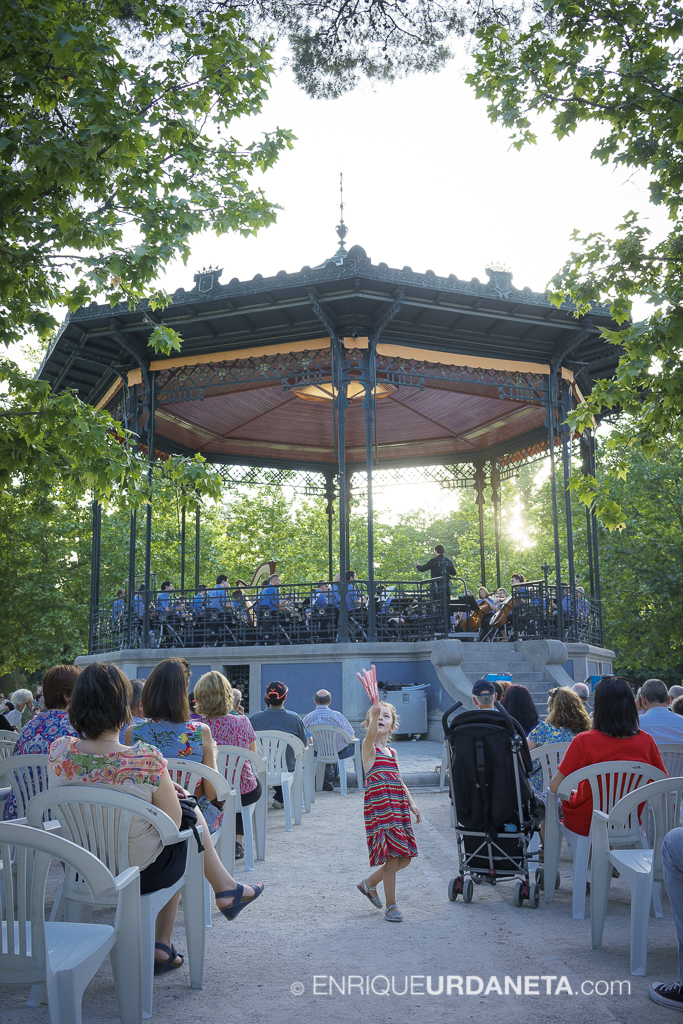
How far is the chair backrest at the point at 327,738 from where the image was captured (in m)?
9.99

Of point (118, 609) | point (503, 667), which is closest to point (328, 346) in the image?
point (503, 667)

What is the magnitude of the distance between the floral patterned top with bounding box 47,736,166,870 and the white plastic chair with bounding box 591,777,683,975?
7.27 feet

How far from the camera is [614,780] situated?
4.78m

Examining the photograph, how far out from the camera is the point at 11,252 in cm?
675

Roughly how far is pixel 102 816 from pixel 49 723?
1920mm

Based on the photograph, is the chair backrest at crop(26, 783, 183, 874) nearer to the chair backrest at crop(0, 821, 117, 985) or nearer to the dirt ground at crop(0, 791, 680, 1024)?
the chair backrest at crop(0, 821, 117, 985)

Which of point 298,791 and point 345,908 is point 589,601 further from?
point 345,908

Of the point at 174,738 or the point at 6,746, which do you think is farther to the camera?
the point at 6,746

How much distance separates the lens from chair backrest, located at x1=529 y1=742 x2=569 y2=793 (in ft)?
19.4

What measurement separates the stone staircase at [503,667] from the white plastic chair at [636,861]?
867 cm

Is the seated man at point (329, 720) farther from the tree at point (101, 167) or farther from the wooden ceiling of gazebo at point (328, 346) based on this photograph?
the wooden ceiling of gazebo at point (328, 346)

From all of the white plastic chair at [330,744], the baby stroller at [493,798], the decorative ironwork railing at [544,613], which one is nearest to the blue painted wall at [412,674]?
the decorative ironwork railing at [544,613]

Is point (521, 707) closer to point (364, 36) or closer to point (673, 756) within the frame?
point (673, 756)

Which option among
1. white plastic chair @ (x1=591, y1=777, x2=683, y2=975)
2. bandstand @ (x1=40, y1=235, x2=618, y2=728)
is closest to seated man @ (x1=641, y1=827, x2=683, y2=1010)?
white plastic chair @ (x1=591, y1=777, x2=683, y2=975)
